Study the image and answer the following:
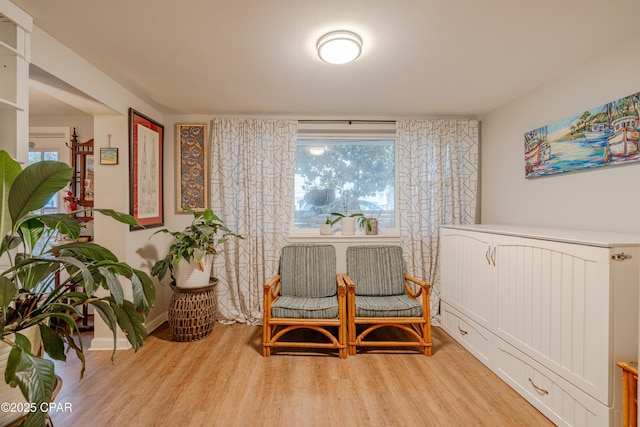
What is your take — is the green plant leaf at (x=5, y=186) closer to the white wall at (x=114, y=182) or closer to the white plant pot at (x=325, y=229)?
the white wall at (x=114, y=182)

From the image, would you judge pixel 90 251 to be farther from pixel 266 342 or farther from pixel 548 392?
pixel 548 392

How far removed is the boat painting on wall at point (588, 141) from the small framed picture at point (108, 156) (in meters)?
3.79

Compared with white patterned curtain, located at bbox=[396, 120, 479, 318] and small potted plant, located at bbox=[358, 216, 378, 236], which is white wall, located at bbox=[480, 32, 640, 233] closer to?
white patterned curtain, located at bbox=[396, 120, 479, 318]

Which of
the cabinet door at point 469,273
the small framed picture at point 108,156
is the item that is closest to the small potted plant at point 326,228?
the cabinet door at point 469,273

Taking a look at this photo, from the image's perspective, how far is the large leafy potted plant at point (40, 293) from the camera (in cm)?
94

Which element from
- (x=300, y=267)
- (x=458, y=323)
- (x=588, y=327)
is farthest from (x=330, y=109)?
(x=588, y=327)

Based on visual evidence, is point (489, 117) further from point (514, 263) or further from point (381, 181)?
point (514, 263)

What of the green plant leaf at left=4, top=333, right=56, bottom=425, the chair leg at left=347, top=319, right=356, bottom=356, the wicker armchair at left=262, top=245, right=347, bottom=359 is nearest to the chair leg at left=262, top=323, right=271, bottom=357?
the wicker armchair at left=262, top=245, right=347, bottom=359

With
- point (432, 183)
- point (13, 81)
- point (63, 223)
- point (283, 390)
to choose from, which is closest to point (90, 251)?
point (63, 223)

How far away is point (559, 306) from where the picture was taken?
1.78 meters

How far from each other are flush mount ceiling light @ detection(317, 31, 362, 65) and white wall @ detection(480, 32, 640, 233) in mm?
1717

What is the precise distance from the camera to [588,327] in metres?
1.61

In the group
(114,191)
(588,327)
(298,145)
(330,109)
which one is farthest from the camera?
(298,145)

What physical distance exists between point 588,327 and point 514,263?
0.61 meters
